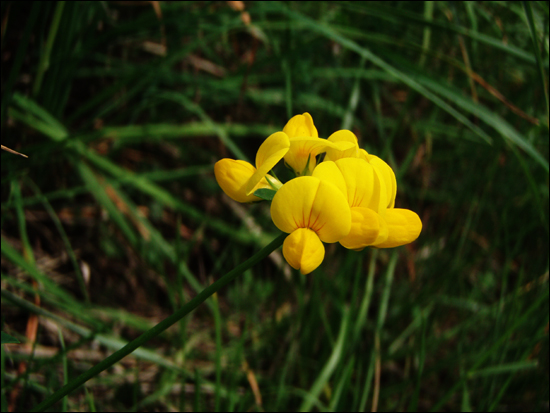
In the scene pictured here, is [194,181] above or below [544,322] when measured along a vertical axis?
above

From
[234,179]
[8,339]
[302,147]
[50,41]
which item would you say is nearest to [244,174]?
[234,179]

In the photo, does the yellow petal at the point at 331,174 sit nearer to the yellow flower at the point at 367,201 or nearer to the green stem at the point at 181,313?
the yellow flower at the point at 367,201

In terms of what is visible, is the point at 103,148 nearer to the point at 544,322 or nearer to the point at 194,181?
the point at 194,181

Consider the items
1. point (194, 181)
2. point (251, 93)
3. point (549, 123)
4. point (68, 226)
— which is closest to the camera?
point (549, 123)

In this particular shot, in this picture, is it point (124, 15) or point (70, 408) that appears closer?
point (70, 408)

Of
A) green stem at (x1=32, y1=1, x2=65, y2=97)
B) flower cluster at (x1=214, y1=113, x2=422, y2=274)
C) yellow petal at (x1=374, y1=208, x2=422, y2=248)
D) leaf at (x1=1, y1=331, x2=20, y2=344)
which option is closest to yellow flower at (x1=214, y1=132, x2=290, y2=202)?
flower cluster at (x1=214, y1=113, x2=422, y2=274)

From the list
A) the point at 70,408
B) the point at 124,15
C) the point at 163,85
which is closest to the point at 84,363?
the point at 70,408

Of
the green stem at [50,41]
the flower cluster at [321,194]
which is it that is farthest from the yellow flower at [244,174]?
the green stem at [50,41]
